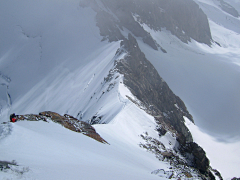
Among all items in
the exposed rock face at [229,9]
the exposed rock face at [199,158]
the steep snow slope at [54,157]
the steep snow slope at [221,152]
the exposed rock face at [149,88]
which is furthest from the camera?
the exposed rock face at [229,9]

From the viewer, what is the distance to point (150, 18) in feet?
242

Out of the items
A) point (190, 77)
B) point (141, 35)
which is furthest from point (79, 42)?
point (190, 77)

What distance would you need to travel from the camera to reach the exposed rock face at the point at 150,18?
193 feet

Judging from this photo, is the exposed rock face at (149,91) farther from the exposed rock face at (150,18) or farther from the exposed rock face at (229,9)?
the exposed rock face at (229,9)

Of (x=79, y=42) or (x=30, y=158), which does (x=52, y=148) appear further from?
(x=79, y=42)

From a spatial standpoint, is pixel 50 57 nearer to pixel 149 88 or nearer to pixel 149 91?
pixel 149 88

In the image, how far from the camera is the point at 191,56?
6381cm

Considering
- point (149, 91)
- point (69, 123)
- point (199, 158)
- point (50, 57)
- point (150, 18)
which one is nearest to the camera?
point (69, 123)

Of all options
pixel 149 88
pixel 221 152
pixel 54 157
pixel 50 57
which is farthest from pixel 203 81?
pixel 54 157

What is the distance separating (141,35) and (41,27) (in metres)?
27.5

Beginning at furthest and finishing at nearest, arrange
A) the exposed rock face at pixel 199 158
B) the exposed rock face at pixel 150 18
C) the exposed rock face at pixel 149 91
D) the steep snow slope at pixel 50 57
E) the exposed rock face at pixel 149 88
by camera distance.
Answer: the exposed rock face at pixel 150 18 < the steep snow slope at pixel 50 57 < the exposed rock face at pixel 149 88 < the exposed rock face at pixel 149 91 < the exposed rock face at pixel 199 158

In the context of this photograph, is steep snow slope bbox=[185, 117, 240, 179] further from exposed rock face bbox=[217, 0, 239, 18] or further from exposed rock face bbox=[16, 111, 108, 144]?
exposed rock face bbox=[217, 0, 239, 18]

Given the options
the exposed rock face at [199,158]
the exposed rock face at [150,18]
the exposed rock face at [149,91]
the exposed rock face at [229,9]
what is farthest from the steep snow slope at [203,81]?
the exposed rock face at [229,9]

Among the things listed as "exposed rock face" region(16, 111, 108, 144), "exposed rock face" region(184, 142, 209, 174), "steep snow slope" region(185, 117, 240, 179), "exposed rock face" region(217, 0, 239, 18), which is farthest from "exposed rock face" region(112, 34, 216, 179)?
"exposed rock face" region(217, 0, 239, 18)
